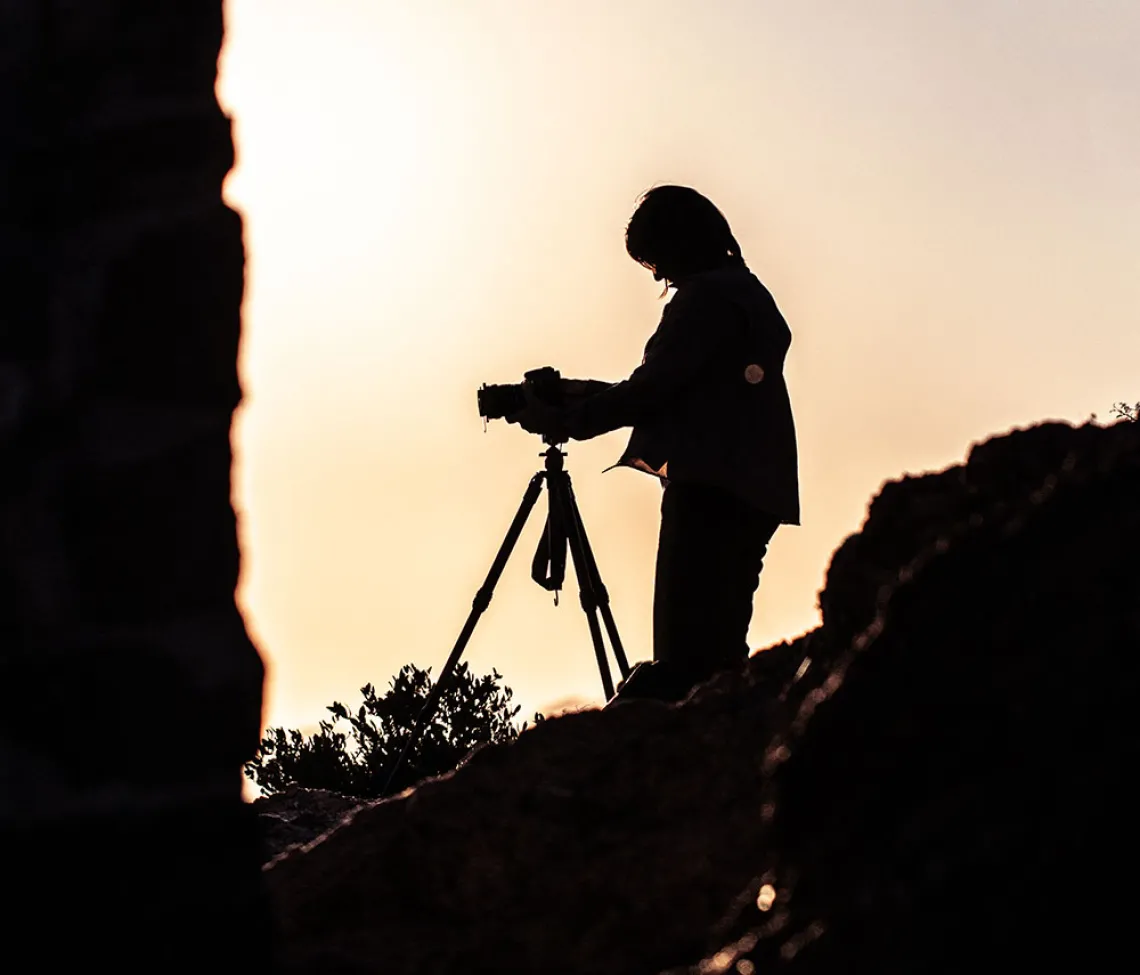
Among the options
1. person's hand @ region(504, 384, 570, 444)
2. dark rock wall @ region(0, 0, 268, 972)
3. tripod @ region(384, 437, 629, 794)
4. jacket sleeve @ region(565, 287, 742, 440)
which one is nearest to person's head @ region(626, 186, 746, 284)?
jacket sleeve @ region(565, 287, 742, 440)

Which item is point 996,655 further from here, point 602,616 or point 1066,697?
point 602,616

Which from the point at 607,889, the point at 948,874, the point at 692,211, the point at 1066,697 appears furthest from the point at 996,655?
the point at 692,211

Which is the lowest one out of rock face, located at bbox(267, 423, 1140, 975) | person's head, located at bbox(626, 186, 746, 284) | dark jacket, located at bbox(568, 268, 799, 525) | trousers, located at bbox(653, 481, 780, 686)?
rock face, located at bbox(267, 423, 1140, 975)

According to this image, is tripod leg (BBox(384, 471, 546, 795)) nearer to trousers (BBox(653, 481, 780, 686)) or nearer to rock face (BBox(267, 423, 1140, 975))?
trousers (BBox(653, 481, 780, 686))

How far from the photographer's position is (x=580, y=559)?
8141 mm

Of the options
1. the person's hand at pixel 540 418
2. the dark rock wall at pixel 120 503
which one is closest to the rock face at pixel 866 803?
the dark rock wall at pixel 120 503

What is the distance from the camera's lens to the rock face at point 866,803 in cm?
237

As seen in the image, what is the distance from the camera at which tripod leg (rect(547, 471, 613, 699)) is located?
26.5 feet

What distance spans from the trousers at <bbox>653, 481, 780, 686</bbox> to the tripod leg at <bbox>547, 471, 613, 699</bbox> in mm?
1841

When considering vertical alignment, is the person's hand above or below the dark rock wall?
above

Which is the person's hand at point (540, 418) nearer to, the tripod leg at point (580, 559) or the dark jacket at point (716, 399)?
the dark jacket at point (716, 399)

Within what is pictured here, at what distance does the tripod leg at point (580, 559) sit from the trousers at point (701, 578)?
6.04 ft

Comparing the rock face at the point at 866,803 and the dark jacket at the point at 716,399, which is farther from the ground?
the dark jacket at the point at 716,399

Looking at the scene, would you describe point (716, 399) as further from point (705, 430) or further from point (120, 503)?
point (120, 503)
